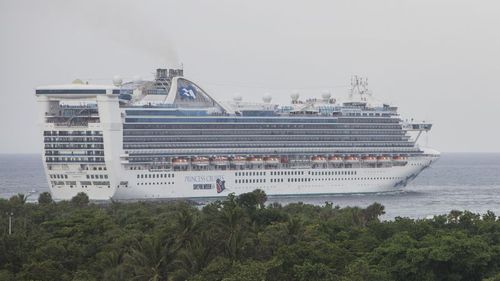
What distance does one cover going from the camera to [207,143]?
94.7m

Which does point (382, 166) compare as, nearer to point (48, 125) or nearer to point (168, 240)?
point (48, 125)

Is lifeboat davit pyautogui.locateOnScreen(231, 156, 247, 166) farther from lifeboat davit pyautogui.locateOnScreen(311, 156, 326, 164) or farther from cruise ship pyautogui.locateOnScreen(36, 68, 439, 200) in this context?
lifeboat davit pyautogui.locateOnScreen(311, 156, 326, 164)

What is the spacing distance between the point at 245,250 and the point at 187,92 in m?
52.9

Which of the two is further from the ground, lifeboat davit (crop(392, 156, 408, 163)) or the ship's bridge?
the ship's bridge

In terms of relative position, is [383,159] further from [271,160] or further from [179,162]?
[179,162]

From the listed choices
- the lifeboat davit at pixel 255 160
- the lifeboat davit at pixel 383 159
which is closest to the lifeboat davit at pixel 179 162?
the lifeboat davit at pixel 255 160

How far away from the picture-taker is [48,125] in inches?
3447

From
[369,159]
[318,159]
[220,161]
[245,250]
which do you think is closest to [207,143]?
[220,161]

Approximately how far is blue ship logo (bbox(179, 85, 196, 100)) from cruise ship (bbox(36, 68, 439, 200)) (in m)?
0.10

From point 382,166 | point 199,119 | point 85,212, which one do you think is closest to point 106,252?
point 85,212

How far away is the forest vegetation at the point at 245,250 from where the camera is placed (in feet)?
129

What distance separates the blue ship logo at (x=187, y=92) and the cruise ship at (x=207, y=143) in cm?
10

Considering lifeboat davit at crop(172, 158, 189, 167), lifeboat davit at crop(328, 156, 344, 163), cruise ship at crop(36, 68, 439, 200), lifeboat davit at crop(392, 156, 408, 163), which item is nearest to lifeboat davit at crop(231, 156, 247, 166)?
cruise ship at crop(36, 68, 439, 200)

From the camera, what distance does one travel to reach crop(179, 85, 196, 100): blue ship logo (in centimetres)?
9525
